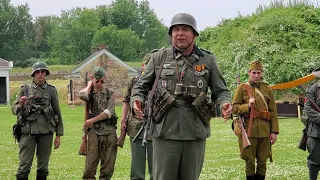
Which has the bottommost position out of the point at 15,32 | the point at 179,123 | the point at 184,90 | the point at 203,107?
the point at 179,123

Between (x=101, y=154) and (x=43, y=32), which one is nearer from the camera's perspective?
(x=101, y=154)

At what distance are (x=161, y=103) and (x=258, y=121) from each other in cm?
385

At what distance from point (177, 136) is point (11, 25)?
113380mm

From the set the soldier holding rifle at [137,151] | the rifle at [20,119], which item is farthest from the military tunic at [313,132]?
the rifle at [20,119]

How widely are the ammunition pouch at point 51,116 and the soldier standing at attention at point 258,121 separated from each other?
9.69 feet

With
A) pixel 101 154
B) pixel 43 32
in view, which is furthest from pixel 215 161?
pixel 43 32

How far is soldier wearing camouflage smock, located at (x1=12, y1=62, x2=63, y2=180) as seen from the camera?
33.6ft

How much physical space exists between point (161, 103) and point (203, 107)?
435 millimetres

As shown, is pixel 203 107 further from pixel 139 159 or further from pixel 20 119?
pixel 20 119

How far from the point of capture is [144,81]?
6789mm

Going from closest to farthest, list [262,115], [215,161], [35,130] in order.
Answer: [262,115] < [35,130] < [215,161]

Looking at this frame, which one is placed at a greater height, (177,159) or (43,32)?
(43,32)

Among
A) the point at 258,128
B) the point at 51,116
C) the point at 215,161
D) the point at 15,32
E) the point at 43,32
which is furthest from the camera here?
the point at 43,32

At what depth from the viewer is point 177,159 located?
6551 millimetres
